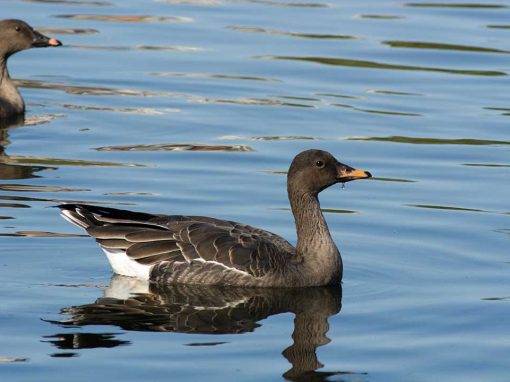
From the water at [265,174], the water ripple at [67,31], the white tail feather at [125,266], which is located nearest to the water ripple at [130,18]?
the water at [265,174]

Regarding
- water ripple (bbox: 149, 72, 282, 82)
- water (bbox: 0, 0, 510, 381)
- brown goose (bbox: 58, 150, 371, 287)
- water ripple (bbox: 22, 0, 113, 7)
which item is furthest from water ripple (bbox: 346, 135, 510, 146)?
water ripple (bbox: 22, 0, 113, 7)

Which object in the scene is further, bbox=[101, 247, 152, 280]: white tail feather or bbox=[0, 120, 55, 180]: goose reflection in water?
bbox=[0, 120, 55, 180]: goose reflection in water

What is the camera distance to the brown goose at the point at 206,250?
45.9 ft

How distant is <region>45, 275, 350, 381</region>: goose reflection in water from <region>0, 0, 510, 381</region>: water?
32 mm

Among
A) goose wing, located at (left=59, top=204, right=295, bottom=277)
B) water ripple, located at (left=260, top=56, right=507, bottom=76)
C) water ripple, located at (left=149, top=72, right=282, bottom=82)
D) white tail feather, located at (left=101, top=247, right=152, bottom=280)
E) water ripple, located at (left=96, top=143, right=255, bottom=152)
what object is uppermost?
water ripple, located at (left=260, top=56, right=507, bottom=76)

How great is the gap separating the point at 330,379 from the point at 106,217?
380 centimetres

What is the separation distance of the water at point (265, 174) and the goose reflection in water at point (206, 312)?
3 cm

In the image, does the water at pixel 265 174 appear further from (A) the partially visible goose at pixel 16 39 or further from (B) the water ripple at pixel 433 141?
(A) the partially visible goose at pixel 16 39

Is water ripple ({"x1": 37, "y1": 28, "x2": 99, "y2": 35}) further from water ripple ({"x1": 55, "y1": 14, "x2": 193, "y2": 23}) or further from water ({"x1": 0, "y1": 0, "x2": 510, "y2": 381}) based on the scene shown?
water ripple ({"x1": 55, "y1": 14, "x2": 193, "y2": 23})

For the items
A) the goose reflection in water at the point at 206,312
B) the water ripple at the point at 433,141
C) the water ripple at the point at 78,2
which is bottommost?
the goose reflection in water at the point at 206,312

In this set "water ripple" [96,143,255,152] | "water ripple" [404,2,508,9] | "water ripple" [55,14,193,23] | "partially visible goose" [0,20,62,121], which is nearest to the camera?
"water ripple" [96,143,255,152]

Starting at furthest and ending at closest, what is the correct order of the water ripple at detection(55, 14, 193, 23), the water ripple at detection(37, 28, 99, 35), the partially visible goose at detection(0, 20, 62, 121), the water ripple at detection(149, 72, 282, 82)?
1. the water ripple at detection(55, 14, 193, 23)
2. the water ripple at detection(37, 28, 99, 35)
3. the water ripple at detection(149, 72, 282, 82)
4. the partially visible goose at detection(0, 20, 62, 121)

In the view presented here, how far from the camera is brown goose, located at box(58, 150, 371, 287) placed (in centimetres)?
1399

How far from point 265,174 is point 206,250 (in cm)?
401
